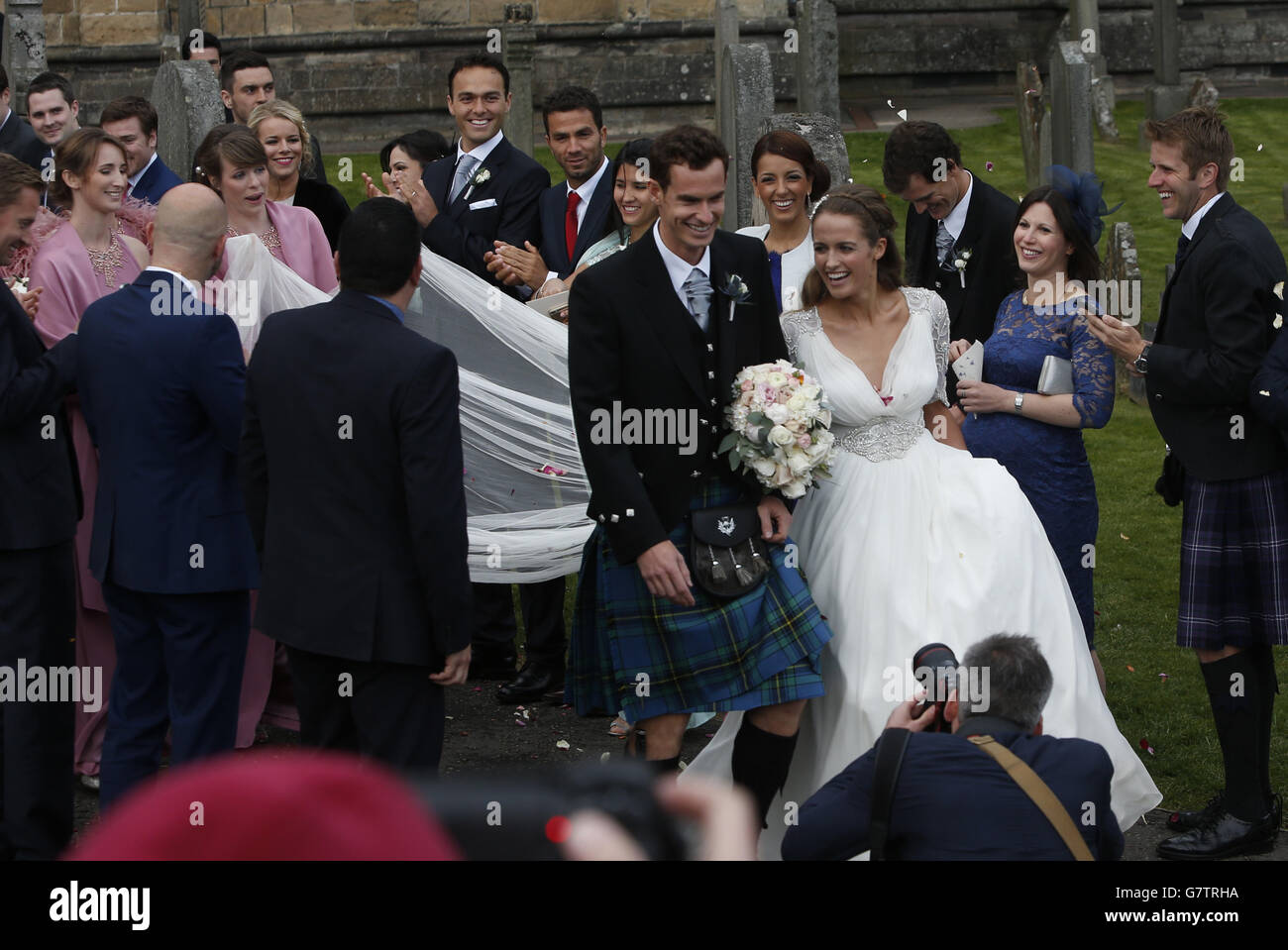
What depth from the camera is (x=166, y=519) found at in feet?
15.7

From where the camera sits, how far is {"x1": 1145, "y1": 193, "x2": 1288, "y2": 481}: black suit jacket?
5.11 m

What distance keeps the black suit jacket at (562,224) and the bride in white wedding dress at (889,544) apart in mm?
1767

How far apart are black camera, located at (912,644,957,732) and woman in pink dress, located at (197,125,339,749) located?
3068mm

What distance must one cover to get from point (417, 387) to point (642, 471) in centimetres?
95

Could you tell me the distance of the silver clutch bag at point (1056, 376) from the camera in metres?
5.77

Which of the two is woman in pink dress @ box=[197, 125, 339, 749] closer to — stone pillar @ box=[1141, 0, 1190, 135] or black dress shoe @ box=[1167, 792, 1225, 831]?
black dress shoe @ box=[1167, 792, 1225, 831]

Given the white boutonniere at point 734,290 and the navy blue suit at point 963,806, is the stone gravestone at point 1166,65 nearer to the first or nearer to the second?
the white boutonniere at point 734,290

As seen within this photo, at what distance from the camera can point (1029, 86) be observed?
13.7m

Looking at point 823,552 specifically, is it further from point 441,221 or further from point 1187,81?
point 1187,81

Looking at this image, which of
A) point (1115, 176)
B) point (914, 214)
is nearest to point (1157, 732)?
point (914, 214)

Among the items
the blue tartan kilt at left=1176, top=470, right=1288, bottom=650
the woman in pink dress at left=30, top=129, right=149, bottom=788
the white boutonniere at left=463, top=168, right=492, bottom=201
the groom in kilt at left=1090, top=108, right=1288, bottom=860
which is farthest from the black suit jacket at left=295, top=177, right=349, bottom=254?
the blue tartan kilt at left=1176, top=470, right=1288, bottom=650

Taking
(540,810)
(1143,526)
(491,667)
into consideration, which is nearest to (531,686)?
(491,667)

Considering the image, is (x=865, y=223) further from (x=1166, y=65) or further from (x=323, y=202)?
(x=1166, y=65)
